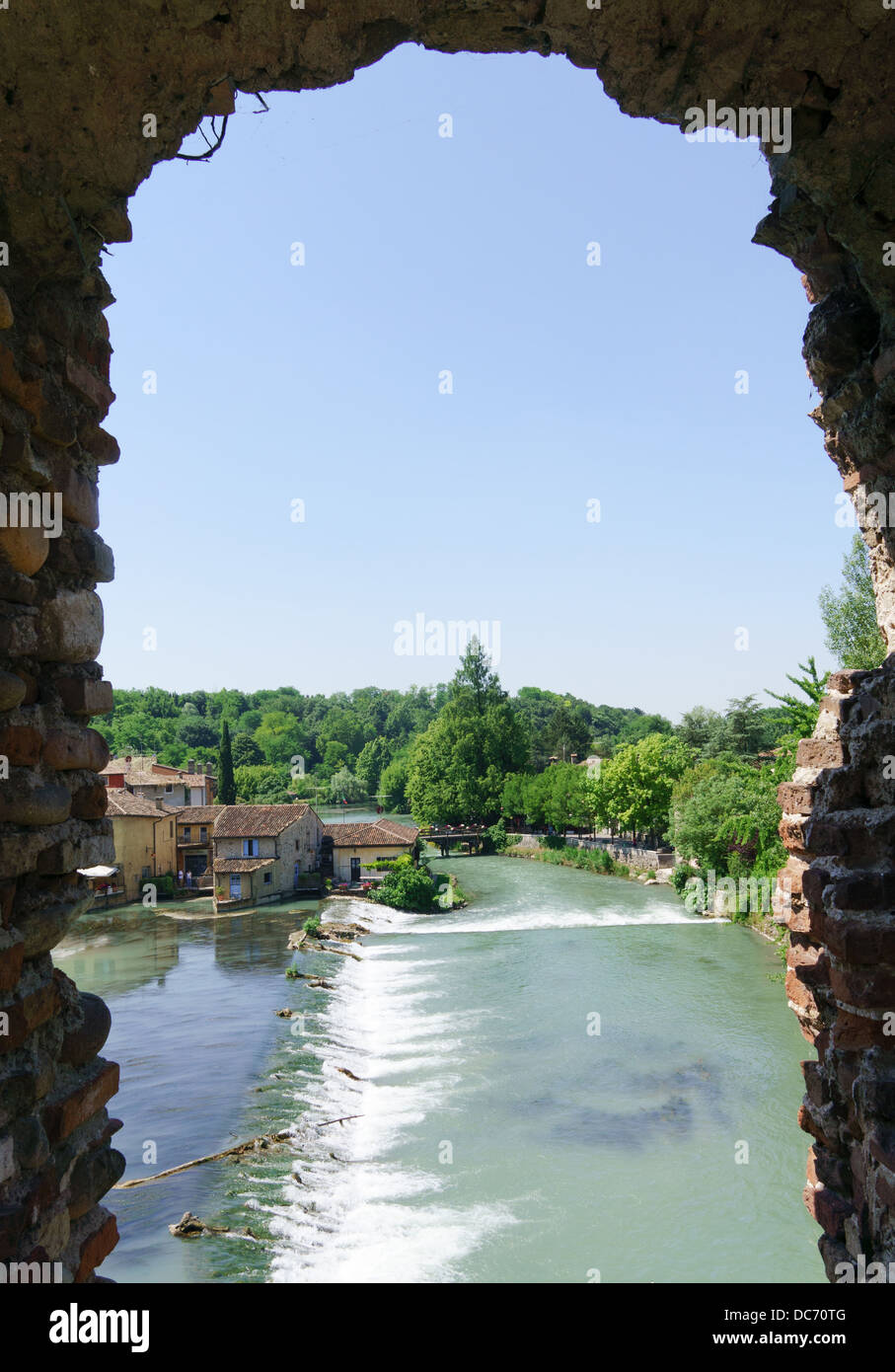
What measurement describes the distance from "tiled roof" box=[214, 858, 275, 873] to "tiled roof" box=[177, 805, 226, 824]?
748cm

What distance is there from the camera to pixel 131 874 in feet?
134

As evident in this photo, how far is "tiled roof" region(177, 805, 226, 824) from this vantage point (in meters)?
45.8

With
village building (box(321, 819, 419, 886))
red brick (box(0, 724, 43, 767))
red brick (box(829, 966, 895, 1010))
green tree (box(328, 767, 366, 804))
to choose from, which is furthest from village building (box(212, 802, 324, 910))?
green tree (box(328, 767, 366, 804))

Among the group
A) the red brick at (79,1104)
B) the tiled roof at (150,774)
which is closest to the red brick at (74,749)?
the red brick at (79,1104)

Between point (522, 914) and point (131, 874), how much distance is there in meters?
19.3

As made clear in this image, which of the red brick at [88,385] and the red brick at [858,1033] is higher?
the red brick at [88,385]

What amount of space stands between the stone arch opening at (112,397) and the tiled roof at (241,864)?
3576 cm

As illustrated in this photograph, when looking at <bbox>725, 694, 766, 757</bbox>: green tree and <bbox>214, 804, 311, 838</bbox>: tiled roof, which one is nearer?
<bbox>214, 804, 311, 838</bbox>: tiled roof

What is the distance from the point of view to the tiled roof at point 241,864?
37.9 meters

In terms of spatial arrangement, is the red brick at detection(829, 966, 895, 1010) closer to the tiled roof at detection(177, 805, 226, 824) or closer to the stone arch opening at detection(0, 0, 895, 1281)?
the stone arch opening at detection(0, 0, 895, 1281)

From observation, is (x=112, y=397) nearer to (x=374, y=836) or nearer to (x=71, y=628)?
(x=71, y=628)

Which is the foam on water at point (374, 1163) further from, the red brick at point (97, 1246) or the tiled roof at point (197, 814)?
the tiled roof at point (197, 814)
